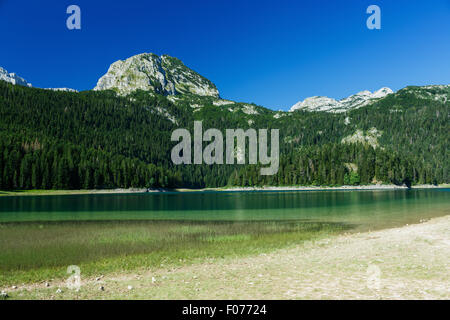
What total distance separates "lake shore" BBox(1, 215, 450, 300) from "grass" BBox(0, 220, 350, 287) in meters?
2.09

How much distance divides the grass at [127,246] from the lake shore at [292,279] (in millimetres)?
2094

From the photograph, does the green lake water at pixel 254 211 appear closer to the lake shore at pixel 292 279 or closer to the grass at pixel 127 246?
the grass at pixel 127 246

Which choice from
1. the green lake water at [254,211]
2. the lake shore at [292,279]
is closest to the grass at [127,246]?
the lake shore at [292,279]

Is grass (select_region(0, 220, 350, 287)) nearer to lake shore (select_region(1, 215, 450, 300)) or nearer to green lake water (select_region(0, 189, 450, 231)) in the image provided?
lake shore (select_region(1, 215, 450, 300))

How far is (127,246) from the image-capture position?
24156 millimetres

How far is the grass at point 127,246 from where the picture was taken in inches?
703

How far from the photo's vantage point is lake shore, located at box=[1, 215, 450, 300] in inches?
455

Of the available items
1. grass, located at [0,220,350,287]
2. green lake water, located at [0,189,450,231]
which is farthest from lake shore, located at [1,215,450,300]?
green lake water, located at [0,189,450,231]

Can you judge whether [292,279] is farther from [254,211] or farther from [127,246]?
[254,211]

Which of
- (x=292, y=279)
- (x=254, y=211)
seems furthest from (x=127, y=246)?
(x=254, y=211)

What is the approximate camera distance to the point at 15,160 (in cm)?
14688

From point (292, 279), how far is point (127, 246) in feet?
48.1
